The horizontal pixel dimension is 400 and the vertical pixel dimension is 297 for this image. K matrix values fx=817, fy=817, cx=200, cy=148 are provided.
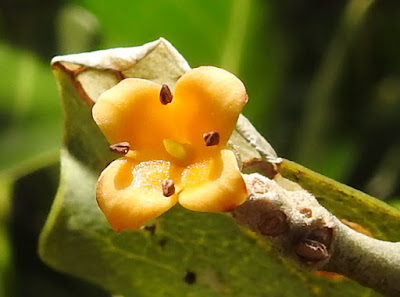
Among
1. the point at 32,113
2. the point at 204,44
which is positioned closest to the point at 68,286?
the point at 32,113

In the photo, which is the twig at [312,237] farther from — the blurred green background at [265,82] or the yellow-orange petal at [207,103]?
the blurred green background at [265,82]

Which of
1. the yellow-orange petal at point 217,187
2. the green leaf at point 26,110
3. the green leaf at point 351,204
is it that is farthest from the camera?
the green leaf at point 26,110

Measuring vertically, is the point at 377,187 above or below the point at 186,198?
below

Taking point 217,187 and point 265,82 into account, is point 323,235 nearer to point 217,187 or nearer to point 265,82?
point 217,187

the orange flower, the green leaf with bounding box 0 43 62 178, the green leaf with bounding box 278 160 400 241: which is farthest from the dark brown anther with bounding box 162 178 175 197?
the green leaf with bounding box 0 43 62 178

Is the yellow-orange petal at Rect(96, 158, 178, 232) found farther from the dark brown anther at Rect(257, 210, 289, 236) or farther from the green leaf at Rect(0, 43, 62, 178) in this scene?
the green leaf at Rect(0, 43, 62, 178)

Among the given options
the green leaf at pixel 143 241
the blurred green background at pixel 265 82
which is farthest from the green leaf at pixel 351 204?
the blurred green background at pixel 265 82

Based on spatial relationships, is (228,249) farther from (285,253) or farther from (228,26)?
(228,26)
